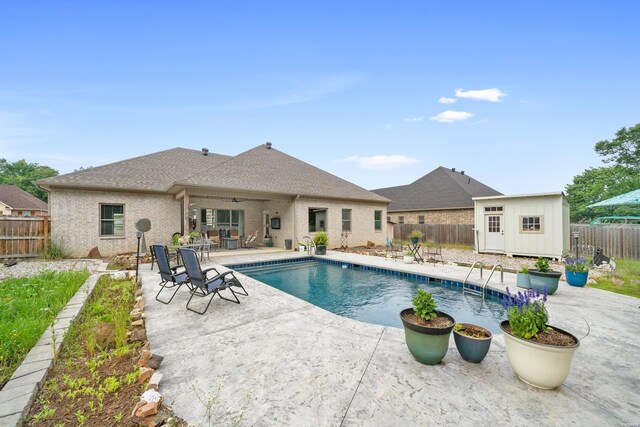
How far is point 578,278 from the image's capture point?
6.19 m

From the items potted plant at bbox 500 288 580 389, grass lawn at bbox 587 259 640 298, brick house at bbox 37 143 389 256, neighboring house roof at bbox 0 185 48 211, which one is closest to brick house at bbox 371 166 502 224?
brick house at bbox 37 143 389 256

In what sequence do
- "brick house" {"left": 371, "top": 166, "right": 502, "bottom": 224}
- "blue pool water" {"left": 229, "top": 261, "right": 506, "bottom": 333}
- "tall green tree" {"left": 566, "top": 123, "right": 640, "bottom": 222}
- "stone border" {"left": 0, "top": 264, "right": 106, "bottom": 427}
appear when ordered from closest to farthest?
"stone border" {"left": 0, "top": 264, "right": 106, "bottom": 427}
"blue pool water" {"left": 229, "top": 261, "right": 506, "bottom": 333}
"brick house" {"left": 371, "top": 166, "right": 502, "bottom": 224}
"tall green tree" {"left": 566, "top": 123, "right": 640, "bottom": 222}

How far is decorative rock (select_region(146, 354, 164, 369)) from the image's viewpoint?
2738 mm

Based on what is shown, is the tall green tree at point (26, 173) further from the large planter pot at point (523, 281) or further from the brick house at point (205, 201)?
the large planter pot at point (523, 281)

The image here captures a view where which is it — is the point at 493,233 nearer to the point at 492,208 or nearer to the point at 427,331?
the point at 492,208

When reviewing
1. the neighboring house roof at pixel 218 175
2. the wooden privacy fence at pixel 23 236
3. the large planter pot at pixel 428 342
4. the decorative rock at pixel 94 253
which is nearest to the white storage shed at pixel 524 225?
the neighboring house roof at pixel 218 175

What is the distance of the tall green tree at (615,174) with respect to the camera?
79.8ft

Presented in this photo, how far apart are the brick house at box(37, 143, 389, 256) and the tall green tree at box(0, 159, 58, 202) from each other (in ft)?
133

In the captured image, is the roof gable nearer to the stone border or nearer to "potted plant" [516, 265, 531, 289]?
the stone border

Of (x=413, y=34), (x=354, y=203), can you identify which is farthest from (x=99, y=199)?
(x=413, y=34)

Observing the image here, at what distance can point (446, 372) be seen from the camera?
8.98ft

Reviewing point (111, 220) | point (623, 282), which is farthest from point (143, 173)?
point (623, 282)

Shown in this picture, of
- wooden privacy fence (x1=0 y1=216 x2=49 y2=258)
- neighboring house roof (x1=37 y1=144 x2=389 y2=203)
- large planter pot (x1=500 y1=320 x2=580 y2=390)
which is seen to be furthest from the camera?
neighboring house roof (x1=37 y1=144 x2=389 y2=203)

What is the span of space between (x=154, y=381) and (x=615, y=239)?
678 inches
